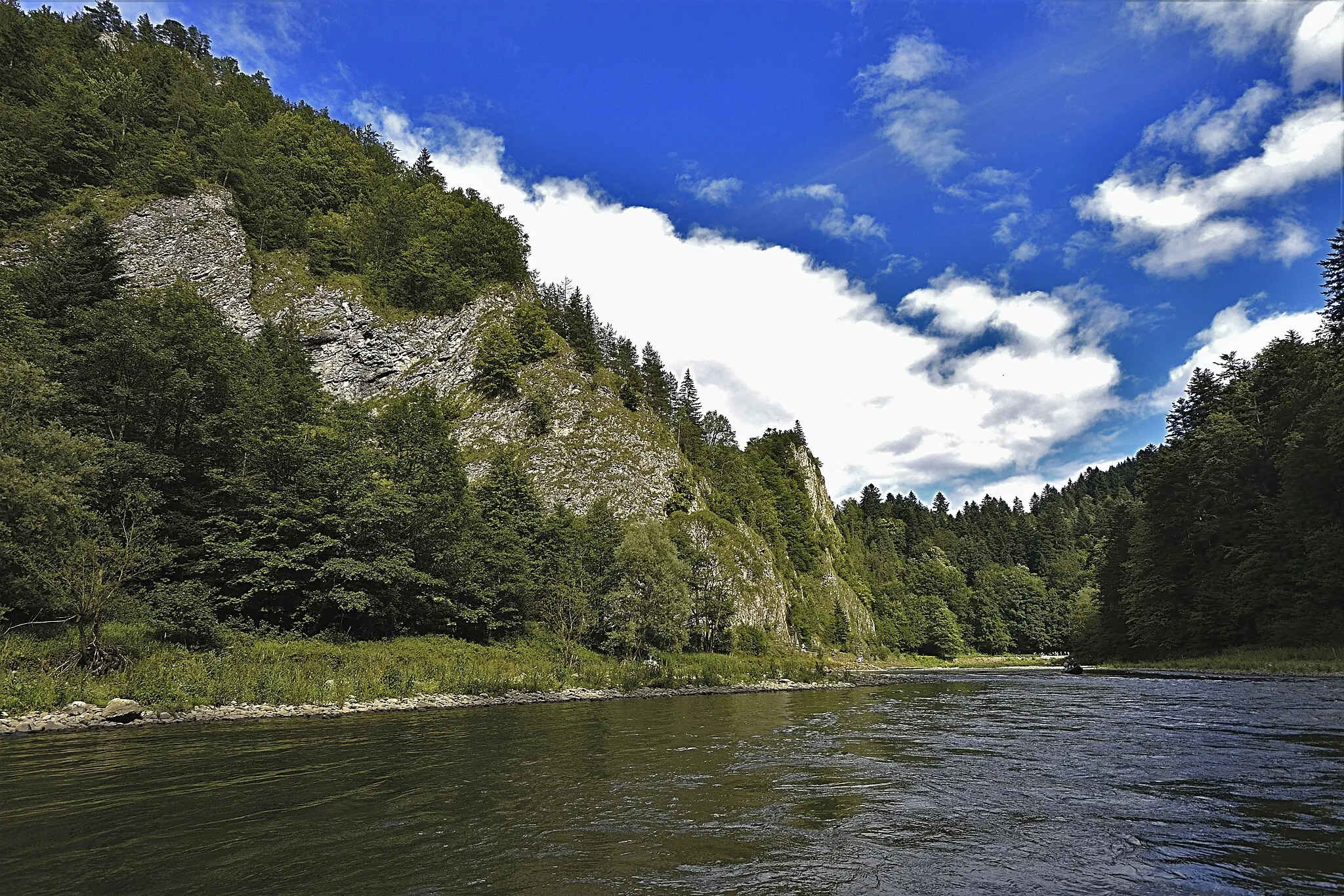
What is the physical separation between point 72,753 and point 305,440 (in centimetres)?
3796

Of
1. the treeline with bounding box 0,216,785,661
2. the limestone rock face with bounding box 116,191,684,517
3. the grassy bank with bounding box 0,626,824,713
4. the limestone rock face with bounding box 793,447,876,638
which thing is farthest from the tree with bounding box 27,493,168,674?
the limestone rock face with bounding box 793,447,876,638

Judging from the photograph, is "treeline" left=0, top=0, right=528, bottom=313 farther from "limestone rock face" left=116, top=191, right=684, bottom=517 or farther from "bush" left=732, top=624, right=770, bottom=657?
"bush" left=732, top=624, right=770, bottom=657

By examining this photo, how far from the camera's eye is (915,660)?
489ft

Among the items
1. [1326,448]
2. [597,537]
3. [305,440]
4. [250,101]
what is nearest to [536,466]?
[597,537]

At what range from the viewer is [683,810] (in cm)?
1230

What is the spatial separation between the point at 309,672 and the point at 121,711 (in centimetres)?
1281

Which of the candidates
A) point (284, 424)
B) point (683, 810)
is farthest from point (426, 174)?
point (683, 810)

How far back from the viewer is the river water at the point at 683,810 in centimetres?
834

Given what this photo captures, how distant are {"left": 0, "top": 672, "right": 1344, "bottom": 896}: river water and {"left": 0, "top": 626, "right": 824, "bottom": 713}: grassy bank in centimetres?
575

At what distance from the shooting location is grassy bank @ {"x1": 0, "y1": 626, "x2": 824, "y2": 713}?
89.6ft

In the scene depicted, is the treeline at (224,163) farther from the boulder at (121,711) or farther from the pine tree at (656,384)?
the boulder at (121,711)

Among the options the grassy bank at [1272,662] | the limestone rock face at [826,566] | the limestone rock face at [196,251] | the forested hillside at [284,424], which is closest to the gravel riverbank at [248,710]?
the forested hillside at [284,424]

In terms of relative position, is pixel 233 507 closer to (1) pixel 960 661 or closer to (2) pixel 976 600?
(1) pixel 960 661

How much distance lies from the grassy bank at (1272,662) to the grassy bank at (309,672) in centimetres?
4036
